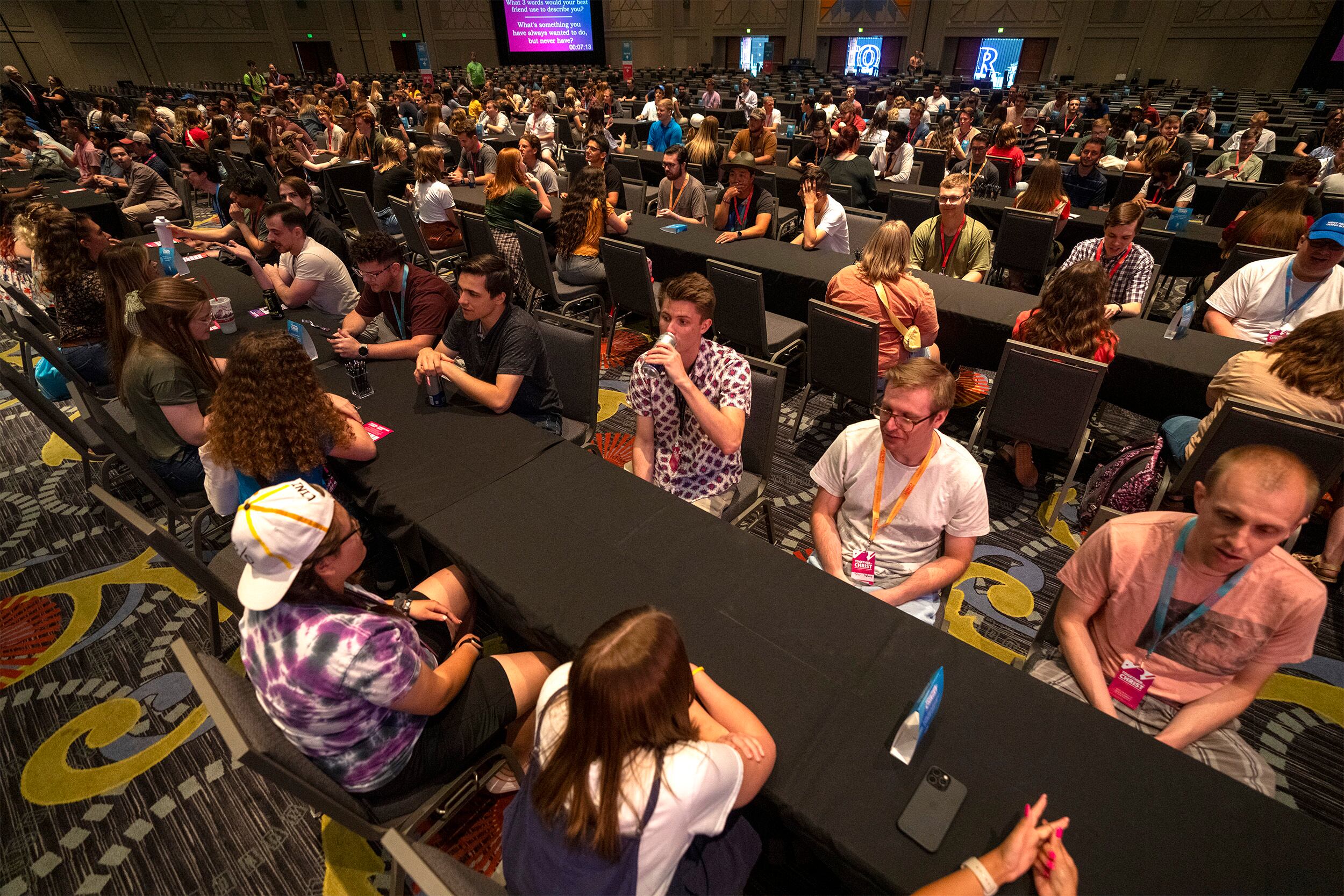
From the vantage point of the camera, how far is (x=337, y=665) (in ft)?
4.50

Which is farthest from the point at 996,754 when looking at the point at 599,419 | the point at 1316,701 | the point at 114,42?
the point at 114,42

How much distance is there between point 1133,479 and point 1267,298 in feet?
5.43

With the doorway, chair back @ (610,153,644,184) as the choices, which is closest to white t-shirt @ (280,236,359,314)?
chair back @ (610,153,644,184)

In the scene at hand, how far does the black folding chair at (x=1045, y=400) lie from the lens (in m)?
2.76

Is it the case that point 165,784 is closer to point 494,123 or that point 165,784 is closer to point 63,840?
point 63,840

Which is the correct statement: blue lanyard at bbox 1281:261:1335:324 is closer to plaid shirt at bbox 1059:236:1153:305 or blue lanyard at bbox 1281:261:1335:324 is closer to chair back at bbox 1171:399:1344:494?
plaid shirt at bbox 1059:236:1153:305

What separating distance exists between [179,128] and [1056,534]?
610 inches

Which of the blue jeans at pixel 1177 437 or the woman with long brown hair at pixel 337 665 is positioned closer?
the woman with long brown hair at pixel 337 665

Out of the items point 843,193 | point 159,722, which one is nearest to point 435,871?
point 159,722

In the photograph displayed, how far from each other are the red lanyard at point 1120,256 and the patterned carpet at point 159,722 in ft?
4.90

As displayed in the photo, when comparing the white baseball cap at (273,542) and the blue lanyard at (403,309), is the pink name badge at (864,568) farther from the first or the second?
the blue lanyard at (403,309)

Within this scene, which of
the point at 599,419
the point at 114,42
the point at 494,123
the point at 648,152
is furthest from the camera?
the point at 114,42

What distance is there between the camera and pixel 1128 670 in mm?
1733

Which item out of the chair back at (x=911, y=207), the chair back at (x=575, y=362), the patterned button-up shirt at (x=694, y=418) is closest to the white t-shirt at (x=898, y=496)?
the patterned button-up shirt at (x=694, y=418)
